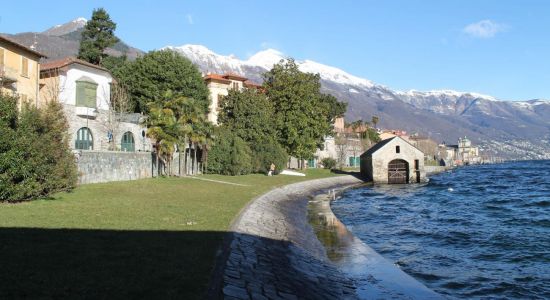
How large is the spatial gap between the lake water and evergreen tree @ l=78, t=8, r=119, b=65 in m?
47.8

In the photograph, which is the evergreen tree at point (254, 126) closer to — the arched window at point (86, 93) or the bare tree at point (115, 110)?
the bare tree at point (115, 110)

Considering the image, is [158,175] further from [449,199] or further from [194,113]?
[449,199]

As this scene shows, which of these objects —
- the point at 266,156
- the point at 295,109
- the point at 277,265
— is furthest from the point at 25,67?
the point at 295,109

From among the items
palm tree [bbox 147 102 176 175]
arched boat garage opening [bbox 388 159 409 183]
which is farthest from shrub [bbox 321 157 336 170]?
palm tree [bbox 147 102 176 175]

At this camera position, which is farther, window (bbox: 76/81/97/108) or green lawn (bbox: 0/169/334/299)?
window (bbox: 76/81/97/108)

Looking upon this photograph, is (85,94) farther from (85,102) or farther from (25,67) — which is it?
(25,67)

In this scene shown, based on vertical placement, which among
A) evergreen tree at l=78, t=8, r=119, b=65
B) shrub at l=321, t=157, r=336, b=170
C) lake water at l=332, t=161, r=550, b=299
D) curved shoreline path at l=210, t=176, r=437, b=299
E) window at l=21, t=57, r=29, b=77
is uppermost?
evergreen tree at l=78, t=8, r=119, b=65

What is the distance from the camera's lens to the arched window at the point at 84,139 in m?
43.0

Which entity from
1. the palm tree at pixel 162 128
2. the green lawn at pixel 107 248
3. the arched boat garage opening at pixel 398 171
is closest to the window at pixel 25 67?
the palm tree at pixel 162 128

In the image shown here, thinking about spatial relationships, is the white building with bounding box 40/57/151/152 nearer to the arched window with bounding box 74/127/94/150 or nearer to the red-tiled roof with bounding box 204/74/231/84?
the arched window with bounding box 74/127/94/150

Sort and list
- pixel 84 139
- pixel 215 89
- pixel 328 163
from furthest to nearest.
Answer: pixel 328 163, pixel 215 89, pixel 84 139

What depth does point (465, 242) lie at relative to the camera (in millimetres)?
20141

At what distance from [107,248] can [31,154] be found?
11526 mm

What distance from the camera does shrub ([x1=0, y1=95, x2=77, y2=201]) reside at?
18797 millimetres
